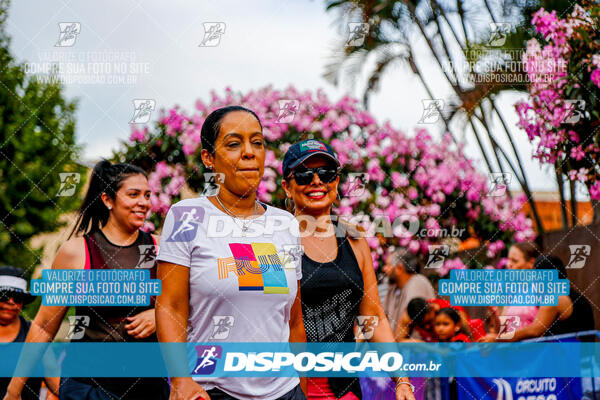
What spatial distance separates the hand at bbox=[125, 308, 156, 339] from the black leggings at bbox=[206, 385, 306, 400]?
1092mm

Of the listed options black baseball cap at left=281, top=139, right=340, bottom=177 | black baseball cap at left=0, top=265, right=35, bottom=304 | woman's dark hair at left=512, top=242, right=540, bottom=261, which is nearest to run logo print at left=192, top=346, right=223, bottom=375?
black baseball cap at left=281, top=139, right=340, bottom=177

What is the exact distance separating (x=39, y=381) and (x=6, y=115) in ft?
37.6

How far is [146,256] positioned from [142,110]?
1.68m

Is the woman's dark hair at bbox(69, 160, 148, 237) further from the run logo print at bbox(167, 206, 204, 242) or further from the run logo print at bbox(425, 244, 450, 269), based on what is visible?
the run logo print at bbox(425, 244, 450, 269)

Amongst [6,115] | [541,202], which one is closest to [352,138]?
[6,115]

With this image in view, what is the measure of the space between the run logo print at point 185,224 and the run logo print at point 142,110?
267cm

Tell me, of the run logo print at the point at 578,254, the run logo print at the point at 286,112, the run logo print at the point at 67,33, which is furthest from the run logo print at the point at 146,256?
the run logo print at the point at 578,254

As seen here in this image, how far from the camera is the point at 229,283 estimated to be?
2354mm

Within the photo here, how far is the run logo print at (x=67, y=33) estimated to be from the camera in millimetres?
5086

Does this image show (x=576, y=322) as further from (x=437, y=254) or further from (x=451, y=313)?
(x=437, y=254)

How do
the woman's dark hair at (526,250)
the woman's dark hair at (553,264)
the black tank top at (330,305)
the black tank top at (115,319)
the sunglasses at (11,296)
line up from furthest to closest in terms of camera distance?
Result: 1. the woman's dark hair at (526,250)
2. the woman's dark hair at (553,264)
3. the sunglasses at (11,296)
4. the black tank top at (115,319)
5. the black tank top at (330,305)

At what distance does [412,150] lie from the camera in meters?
8.27

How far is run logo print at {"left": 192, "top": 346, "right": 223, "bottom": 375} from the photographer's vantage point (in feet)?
7.93

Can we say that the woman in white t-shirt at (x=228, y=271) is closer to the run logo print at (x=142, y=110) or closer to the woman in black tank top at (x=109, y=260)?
the woman in black tank top at (x=109, y=260)
